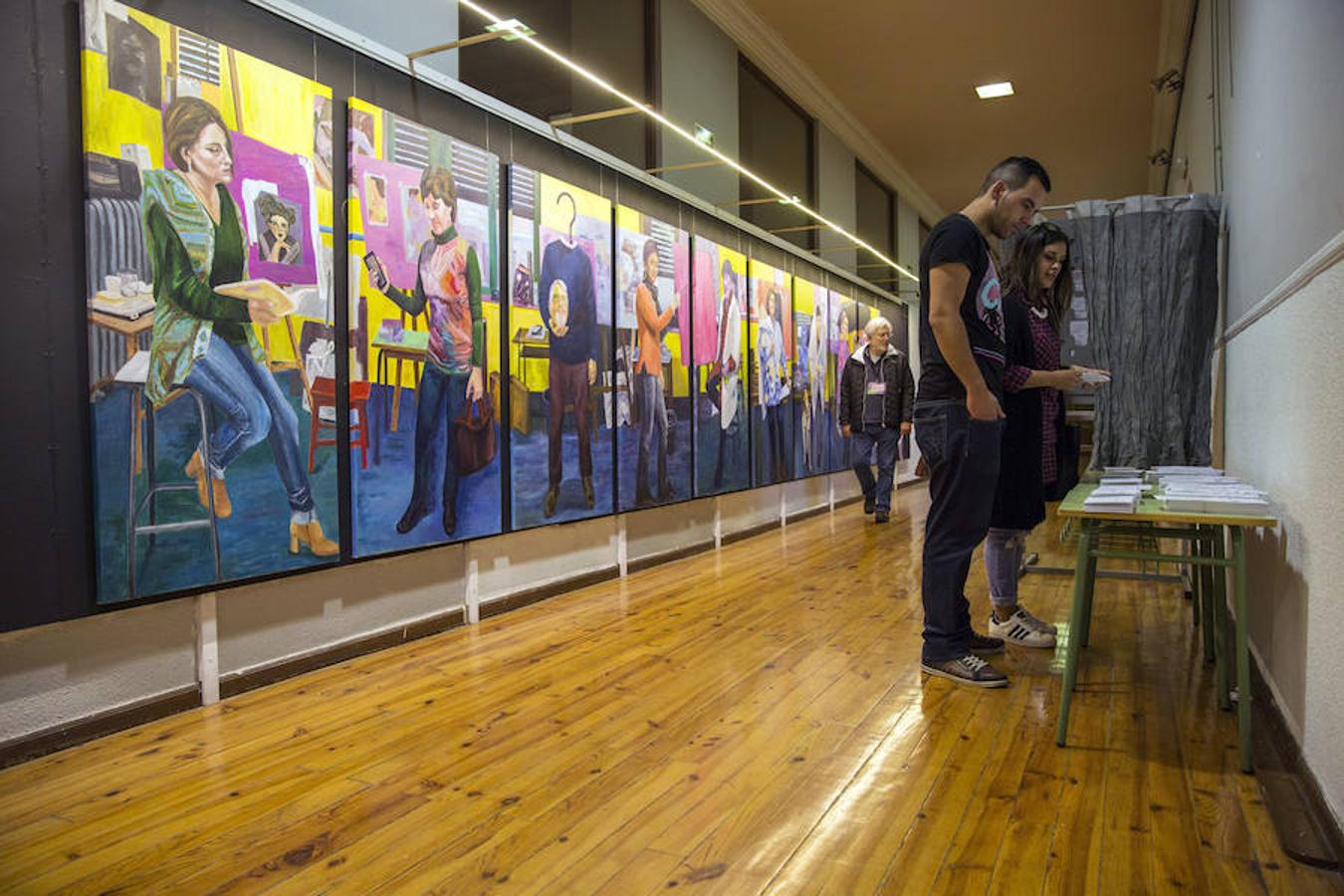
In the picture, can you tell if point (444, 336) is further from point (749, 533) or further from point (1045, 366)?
point (749, 533)

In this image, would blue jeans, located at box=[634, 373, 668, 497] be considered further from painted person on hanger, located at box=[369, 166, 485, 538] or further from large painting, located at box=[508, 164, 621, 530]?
painted person on hanger, located at box=[369, 166, 485, 538]

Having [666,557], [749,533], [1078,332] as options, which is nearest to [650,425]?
[666,557]

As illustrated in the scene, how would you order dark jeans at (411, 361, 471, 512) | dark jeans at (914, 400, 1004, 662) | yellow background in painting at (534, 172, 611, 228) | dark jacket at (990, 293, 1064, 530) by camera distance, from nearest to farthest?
dark jeans at (914, 400, 1004, 662) → dark jacket at (990, 293, 1064, 530) → dark jeans at (411, 361, 471, 512) → yellow background in painting at (534, 172, 611, 228)

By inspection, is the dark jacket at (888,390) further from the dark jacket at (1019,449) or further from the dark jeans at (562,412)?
the dark jacket at (1019,449)

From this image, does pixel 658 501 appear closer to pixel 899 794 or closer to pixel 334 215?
pixel 334 215

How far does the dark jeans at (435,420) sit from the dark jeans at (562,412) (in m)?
0.65

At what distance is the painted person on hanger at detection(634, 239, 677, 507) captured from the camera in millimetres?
5215

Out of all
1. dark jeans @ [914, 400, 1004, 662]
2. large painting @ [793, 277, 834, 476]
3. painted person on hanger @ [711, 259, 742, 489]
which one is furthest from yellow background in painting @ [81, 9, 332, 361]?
large painting @ [793, 277, 834, 476]

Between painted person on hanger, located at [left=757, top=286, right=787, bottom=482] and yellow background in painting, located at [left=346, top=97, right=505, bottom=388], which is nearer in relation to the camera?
yellow background in painting, located at [left=346, top=97, right=505, bottom=388]

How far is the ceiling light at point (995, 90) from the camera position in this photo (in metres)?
8.59

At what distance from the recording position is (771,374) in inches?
282

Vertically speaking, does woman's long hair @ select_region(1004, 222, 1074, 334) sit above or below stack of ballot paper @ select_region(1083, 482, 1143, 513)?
above

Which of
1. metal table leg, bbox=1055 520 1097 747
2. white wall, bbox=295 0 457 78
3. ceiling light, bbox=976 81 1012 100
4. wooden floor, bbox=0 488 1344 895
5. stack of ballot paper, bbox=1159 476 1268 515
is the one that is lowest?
wooden floor, bbox=0 488 1344 895

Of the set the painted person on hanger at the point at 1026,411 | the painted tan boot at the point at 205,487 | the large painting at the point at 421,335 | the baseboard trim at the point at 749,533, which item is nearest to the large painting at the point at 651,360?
the baseboard trim at the point at 749,533
